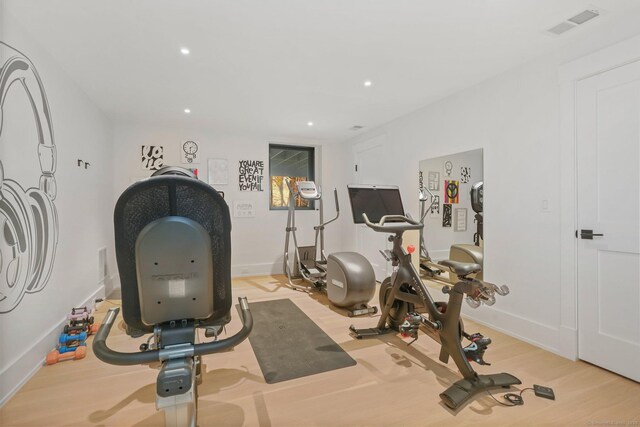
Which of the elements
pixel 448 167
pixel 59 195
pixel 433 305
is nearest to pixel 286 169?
pixel 448 167

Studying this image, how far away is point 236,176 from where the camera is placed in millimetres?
5395

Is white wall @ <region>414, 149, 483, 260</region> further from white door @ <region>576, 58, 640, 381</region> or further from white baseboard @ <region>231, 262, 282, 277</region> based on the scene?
white baseboard @ <region>231, 262, 282, 277</region>

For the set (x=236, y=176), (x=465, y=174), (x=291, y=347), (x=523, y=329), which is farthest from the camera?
(x=236, y=176)

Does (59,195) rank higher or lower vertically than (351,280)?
higher

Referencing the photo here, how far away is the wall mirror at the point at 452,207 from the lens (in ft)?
11.0

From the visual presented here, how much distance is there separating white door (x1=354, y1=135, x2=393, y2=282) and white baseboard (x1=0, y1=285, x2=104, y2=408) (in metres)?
3.87

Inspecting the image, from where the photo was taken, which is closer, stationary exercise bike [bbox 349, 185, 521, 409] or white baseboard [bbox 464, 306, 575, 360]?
stationary exercise bike [bbox 349, 185, 521, 409]

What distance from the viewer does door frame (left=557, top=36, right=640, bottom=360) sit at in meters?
2.44

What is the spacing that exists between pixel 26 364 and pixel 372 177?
461 cm

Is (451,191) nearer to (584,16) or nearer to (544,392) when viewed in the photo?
(584,16)

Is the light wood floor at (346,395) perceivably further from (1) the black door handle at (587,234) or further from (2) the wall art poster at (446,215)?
(2) the wall art poster at (446,215)

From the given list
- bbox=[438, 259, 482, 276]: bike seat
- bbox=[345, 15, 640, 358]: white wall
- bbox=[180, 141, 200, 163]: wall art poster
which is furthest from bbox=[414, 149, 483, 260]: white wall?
bbox=[180, 141, 200, 163]: wall art poster

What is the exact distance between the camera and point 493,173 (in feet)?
10.3

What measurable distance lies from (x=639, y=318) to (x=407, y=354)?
162cm
